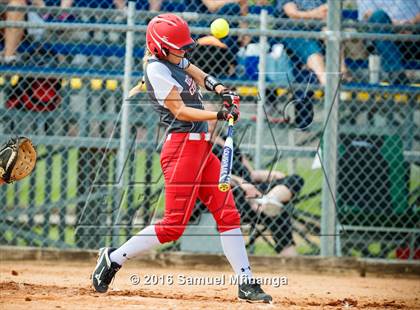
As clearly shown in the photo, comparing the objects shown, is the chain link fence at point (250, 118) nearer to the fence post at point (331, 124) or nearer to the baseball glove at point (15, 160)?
the fence post at point (331, 124)

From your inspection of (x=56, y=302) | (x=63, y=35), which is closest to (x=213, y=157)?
(x=56, y=302)

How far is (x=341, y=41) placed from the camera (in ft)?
25.3

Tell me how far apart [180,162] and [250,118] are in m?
2.72

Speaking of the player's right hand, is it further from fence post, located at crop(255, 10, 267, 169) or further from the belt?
fence post, located at crop(255, 10, 267, 169)

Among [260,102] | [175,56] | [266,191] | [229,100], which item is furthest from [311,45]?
[229,100]

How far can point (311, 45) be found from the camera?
322 inches

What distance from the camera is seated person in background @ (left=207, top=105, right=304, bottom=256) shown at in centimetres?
780

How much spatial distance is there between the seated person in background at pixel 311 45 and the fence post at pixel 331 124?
22 cm

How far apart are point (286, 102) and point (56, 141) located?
2321mm

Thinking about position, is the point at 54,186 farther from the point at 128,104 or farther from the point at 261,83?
the point at 261,83

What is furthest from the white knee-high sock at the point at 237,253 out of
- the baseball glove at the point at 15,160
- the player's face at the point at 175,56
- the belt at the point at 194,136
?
the baseball glove at the point at 15,160

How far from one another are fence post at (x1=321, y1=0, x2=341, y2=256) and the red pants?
6.61 ft

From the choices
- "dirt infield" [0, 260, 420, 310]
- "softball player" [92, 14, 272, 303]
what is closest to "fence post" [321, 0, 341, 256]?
"dirt infield" [0, 260, 420, 310]

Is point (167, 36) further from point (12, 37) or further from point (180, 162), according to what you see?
point (12, 37)
